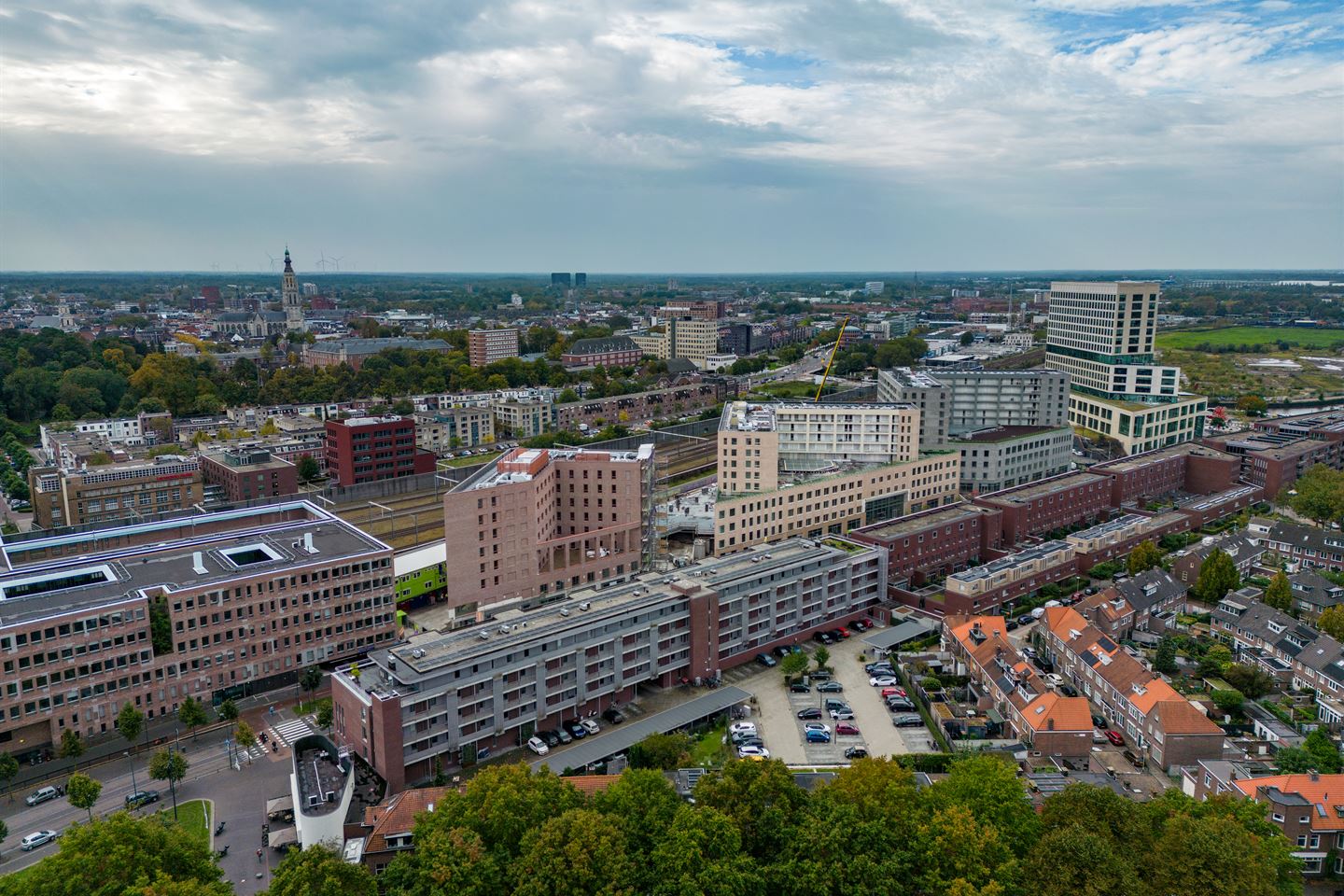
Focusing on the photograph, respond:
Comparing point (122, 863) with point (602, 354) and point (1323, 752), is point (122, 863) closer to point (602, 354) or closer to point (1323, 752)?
point (1323, 752)

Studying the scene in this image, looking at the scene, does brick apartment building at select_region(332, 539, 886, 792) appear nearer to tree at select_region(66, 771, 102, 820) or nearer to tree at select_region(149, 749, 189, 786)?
tree at select_region(149, 749, 189, 786)

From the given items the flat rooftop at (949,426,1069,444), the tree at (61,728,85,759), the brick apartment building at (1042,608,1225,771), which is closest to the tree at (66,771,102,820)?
the tree at (61,728,85,759)

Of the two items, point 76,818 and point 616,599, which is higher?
point 616,599

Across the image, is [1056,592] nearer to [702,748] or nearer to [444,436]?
[702,748]

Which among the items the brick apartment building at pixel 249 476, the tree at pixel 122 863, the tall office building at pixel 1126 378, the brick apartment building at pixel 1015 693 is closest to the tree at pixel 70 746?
the tree at pixel 122 863

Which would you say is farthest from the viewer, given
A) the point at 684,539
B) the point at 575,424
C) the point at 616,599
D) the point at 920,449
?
the point at 575,424

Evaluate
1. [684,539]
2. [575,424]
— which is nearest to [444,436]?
[575,424]
